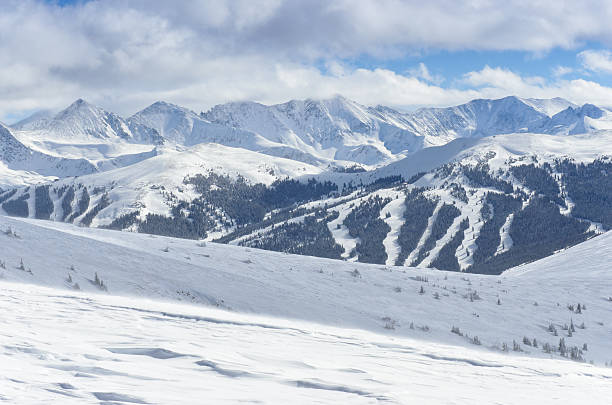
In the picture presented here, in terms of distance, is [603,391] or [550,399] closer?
[550,399]

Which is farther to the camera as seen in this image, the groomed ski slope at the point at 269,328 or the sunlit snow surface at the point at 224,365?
the groomed ski slope at the point at 269,328

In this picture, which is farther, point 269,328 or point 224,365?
point 269,328

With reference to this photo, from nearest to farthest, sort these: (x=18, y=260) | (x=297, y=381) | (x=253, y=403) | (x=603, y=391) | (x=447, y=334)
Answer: (x=253, y=403), (x=297, y=381), (x=603, y=391), (x=447, y=334), (x=18, y=260)

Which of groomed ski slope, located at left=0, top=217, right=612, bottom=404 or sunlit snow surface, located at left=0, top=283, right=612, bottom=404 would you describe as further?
groomed ski slope, located at left=0, top=217, right=612, bottom=404

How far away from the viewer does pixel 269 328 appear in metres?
12.1

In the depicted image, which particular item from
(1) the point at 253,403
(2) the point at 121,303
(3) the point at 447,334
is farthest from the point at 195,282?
(1) the point at 253,403

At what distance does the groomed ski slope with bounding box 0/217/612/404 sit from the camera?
704 centimetres

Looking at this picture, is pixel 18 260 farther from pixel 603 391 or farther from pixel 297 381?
pixel 603 391

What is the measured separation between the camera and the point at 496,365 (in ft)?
33.7

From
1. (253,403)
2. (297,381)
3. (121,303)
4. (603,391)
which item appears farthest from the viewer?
(121,303)

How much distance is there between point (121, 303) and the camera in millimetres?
12828

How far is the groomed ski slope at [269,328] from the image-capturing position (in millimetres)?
7035

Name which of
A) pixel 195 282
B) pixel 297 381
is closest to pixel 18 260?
pixel 195 282

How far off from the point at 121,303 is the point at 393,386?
7.64 meters
